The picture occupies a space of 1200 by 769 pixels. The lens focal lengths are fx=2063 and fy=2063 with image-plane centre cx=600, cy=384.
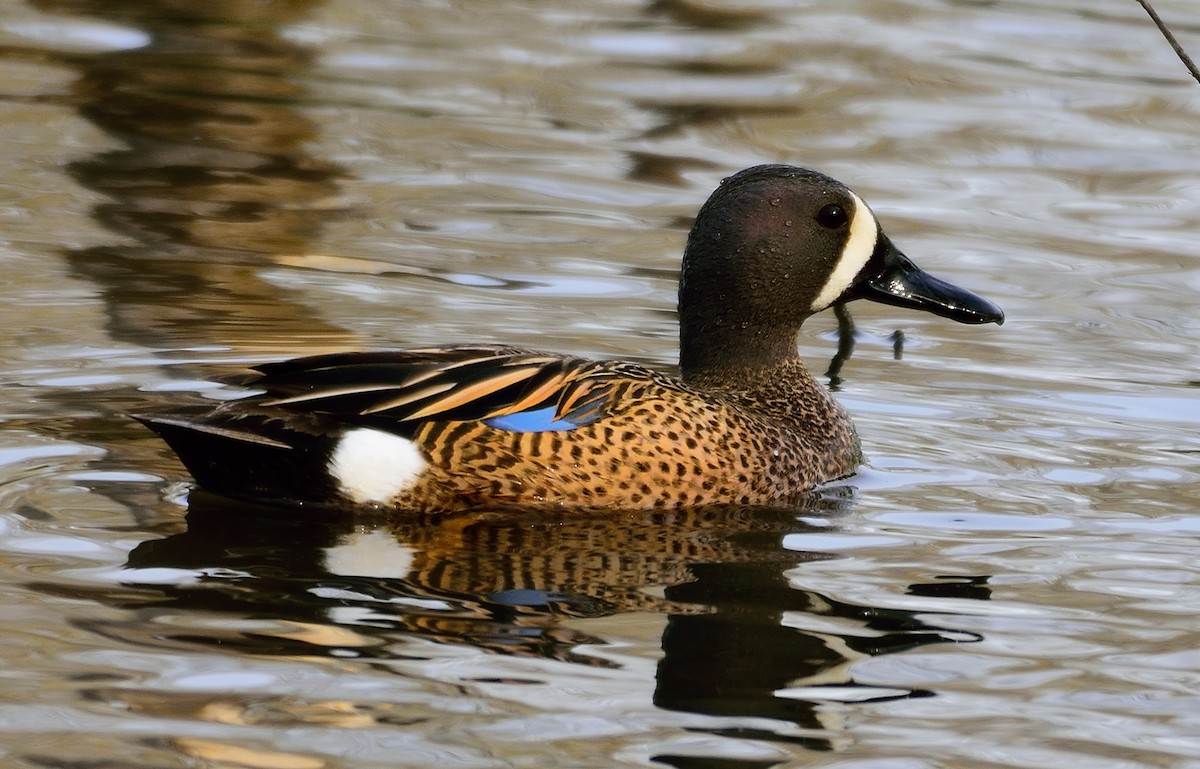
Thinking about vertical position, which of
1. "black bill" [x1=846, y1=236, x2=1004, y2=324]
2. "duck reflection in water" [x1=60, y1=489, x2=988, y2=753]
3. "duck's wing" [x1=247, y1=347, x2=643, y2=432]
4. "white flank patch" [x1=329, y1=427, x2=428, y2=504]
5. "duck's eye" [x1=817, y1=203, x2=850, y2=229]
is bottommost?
"duck reflection in water" [x1=60, y1=489, x2=988, y2=753]

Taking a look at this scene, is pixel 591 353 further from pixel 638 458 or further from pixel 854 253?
pixel 638 458

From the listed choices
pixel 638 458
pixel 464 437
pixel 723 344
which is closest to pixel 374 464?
pixel 464 437

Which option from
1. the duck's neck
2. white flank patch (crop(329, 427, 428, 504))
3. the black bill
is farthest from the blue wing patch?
the black bill

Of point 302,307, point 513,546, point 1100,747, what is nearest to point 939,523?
point 513,546

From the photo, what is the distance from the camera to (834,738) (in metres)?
4.28

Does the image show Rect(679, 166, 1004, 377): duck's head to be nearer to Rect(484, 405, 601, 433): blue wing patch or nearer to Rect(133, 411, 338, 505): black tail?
Rect(484, 405, 601, 433): blue wing patch

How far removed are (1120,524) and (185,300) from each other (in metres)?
3.93

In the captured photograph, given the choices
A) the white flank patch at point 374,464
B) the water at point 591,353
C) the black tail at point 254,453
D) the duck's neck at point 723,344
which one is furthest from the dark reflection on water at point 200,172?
the white flank patch at point 374,464

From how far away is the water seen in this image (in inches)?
173

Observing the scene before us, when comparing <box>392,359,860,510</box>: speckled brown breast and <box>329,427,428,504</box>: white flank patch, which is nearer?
<box>329,427,428,504</box>: white flank patch

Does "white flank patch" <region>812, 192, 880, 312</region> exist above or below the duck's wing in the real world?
above

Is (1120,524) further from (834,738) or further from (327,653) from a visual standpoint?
(327,653)

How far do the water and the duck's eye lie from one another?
2.70ft

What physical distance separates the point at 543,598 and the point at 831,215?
2148mm
